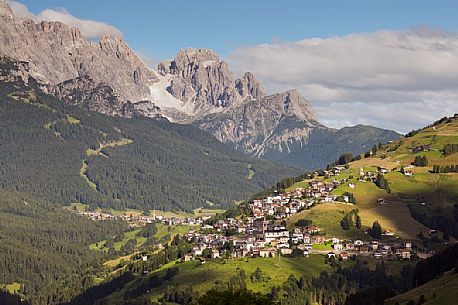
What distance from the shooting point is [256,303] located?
12138 cm

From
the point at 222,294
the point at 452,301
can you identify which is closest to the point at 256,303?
the point at 222,294

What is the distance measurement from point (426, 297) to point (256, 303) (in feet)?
254

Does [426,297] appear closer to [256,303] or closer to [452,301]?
[452,301]

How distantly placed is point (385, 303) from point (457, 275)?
18540mm

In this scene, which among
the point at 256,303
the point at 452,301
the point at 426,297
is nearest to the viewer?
the point at 256,303

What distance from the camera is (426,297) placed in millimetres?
186500

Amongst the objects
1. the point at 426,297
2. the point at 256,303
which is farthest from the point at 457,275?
the point at 256,303

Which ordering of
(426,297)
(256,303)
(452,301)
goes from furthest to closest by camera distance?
(426,297), (452,301), (256,303)

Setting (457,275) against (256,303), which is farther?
(457,275)

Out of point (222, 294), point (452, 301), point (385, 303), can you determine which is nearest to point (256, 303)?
point (222, 294)

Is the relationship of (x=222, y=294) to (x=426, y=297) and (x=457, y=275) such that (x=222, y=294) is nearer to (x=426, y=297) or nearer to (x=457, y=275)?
(x=426, y=297)

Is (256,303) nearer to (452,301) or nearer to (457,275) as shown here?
(452,301)

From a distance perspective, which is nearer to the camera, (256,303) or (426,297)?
(256,303)

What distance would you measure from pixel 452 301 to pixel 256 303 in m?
67.2
